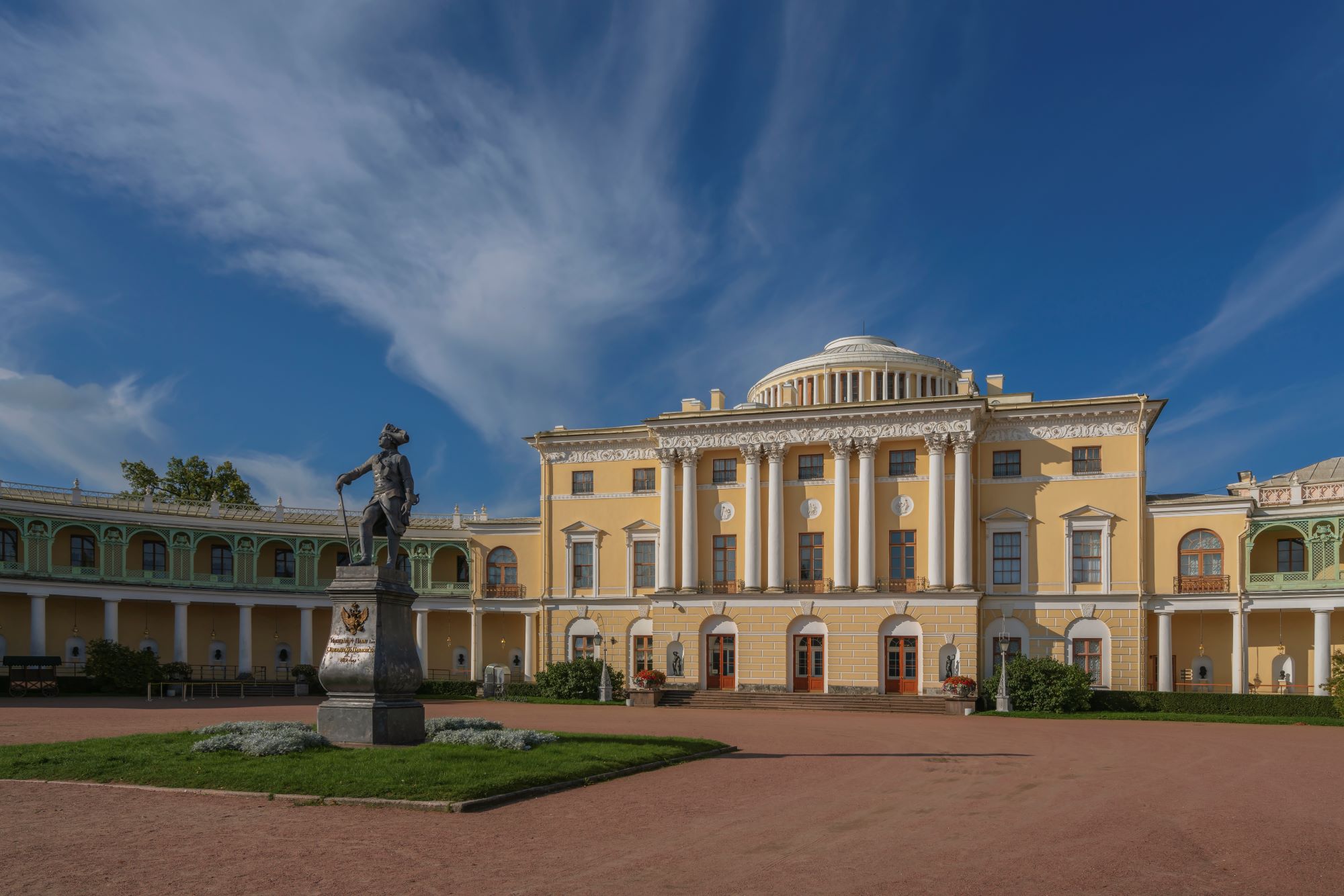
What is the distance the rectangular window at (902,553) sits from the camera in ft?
148

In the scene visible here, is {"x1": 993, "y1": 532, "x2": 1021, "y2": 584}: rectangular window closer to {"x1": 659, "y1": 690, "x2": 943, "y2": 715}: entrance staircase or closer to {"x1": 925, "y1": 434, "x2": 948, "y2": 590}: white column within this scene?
{"x1": 925, "y1": 434, "x2": 948, "y2": 590}: white column

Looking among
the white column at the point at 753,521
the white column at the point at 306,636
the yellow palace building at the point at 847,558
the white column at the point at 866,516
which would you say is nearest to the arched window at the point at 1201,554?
the yellow palace building at the point at 847,558

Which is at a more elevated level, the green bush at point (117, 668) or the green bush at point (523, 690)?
A: the green bush at point (117, 668)

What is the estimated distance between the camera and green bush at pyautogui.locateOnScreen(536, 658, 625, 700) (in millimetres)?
44375

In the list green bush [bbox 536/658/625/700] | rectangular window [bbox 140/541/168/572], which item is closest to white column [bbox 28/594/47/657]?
rectangular window [bbox 140/541/168/572]

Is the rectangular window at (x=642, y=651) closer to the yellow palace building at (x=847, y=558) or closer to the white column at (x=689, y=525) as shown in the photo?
the yellow palace building at (x=847, y=558)

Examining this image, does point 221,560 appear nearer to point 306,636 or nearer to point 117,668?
point 306,636

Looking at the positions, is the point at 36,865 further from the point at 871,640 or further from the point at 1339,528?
the point at 1339,528

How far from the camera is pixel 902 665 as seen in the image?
4366 cm

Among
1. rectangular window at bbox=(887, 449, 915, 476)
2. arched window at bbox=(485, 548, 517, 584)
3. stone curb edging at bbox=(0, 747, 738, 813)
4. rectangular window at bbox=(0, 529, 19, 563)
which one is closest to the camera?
stone curb edging at bbox=(0, 747, 738, 813)

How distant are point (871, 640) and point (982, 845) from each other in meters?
32.5

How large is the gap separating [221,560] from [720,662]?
29283mm

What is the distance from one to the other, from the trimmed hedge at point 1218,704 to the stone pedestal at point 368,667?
95.6 feet

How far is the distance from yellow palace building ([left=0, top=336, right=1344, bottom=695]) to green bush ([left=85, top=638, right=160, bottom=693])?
3054 mm
